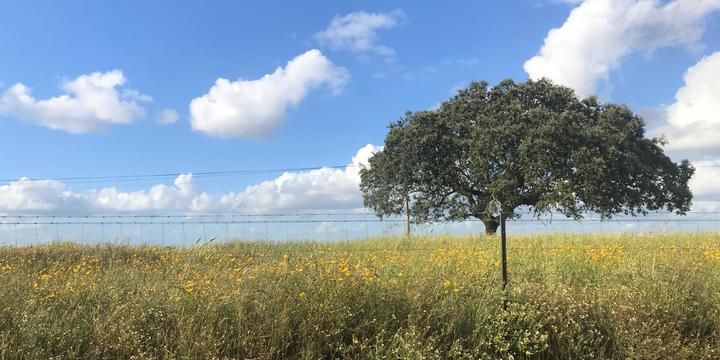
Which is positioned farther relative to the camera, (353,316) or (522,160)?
(522,160)

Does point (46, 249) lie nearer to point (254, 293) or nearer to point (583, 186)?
point (254, 293)

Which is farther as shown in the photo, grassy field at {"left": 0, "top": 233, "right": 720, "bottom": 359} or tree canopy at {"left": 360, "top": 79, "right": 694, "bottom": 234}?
tree canopy at {"left": 360, "top": 79, "right": 694, "bottom": 234}

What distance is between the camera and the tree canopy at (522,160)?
87.7ft

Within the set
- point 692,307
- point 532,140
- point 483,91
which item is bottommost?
point 692,307

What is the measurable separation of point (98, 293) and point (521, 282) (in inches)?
193

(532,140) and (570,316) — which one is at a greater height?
(532,140)

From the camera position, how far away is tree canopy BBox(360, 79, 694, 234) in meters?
26.7

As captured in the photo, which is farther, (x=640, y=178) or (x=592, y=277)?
(x=640, y=178)

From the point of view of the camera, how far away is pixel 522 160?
27.0 metres

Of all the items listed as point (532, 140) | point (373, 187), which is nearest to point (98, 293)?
point (532, 140)

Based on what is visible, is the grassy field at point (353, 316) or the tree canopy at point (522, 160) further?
the tree canopy at point (522, 160)

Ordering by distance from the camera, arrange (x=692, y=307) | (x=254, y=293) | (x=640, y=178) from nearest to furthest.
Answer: (x=254, y=293), (x=692, y=307), (x=640, y=178)

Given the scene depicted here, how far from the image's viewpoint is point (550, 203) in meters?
26.8

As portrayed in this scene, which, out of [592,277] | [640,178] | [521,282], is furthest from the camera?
[640,178]
